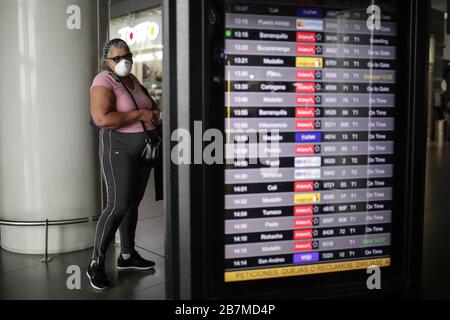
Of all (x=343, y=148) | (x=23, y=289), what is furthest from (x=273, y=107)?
(x=23, y=289)

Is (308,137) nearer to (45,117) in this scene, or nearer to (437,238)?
(45,117)

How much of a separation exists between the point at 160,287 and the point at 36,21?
231 cm

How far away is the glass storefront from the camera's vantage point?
11797mm

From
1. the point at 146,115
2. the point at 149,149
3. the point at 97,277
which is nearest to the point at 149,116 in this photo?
the point at 146,115

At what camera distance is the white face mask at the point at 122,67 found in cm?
318

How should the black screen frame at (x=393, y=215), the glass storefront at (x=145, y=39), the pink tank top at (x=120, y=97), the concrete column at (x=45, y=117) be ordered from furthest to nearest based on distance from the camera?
1. the glass storefront at (x=145, y=39)
2. the concrete column at (x=45, y=117)
3. the pink tank top at (x=120, y=97)
4. the black screen frame at (x=393, y=215)

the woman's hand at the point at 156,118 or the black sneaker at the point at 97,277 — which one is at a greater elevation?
the woman's hand at the point at 156,118

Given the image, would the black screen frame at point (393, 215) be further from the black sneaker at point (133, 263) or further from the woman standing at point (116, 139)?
the black sneaker at point (133, 263)

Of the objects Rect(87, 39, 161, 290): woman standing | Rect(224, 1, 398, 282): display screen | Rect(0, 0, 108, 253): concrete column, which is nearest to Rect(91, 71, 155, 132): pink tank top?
Rect(87, 39, 161, 290): woman standing

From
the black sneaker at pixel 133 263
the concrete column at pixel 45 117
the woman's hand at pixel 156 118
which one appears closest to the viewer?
the woman's hand at pixel 156 118

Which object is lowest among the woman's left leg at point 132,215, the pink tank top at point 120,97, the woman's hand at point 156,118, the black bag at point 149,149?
the woman's left leg at point 132,215

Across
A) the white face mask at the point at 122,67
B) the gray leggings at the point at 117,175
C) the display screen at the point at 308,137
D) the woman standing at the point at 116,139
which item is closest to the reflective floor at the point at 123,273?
the woman standing at the point at 116,139

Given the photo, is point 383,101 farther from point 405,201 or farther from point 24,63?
point 24,63

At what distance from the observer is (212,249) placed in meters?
1.85
